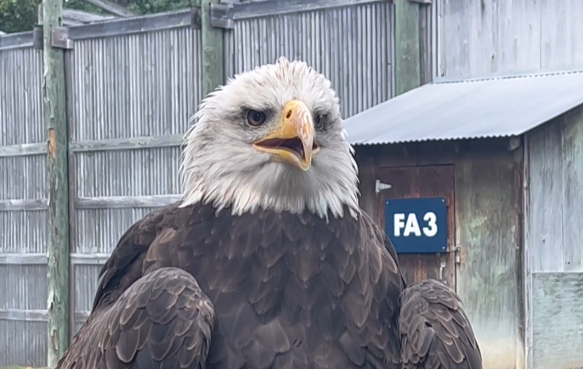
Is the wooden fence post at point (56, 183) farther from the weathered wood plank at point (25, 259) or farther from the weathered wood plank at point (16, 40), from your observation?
the weathered wood plank at point (16, 40)

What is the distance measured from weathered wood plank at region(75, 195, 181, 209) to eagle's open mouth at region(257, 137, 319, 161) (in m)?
7.53

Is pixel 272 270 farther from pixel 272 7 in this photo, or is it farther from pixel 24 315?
pixel 24 315

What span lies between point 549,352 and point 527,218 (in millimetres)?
1105

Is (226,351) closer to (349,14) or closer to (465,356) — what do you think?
(465,356)

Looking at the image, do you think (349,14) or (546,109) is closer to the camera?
(546,109)

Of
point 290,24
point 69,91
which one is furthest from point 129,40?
point 290,24

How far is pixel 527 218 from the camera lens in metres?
9.25

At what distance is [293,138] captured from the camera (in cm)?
399

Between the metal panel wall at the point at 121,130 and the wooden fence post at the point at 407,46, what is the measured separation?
7.41 feet

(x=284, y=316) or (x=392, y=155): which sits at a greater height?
(x=392, y=155)

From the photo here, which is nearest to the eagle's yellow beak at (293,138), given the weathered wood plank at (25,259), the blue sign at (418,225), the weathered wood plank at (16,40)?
the blue sign at (418,225)

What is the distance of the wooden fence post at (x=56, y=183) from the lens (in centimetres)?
1255

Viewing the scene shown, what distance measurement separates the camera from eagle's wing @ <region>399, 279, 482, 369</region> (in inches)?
156

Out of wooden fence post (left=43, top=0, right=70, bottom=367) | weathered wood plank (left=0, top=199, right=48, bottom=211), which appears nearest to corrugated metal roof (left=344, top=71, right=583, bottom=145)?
wooden fence post (left=43, top=0, right=70, bottom=367)
